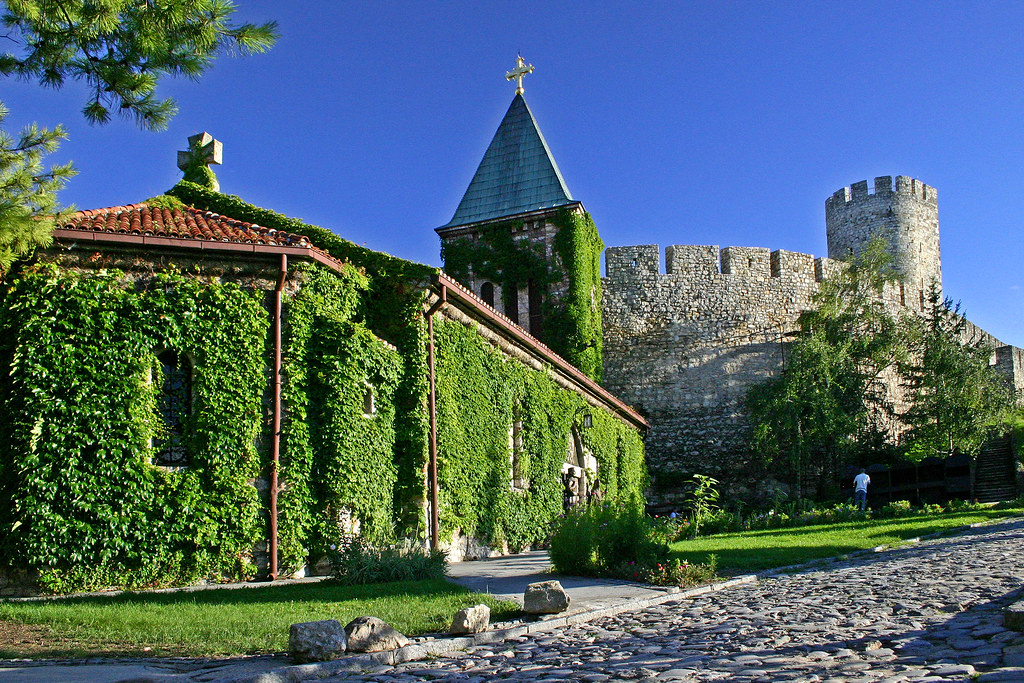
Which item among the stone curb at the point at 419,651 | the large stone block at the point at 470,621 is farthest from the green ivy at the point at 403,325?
the large stone block at the point at 470,621

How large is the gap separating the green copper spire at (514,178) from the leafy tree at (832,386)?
9.94 m

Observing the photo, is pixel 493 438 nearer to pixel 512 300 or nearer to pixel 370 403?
pixel 370 403

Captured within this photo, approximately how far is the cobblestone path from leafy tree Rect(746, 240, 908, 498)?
1982cm

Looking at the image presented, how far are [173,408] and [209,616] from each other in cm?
478

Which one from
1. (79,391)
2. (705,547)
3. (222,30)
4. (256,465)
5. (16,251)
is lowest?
(705,547)

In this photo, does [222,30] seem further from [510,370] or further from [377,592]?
[510,370]

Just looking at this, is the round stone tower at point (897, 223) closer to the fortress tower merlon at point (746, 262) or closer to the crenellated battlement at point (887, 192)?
the crenellated battlement at point (887, 192)

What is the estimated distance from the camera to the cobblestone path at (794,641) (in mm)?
5391

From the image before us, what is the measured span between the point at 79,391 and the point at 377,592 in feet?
15.9

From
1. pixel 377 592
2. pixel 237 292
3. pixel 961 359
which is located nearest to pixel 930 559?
pixel 377 592

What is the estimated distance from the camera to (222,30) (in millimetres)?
8062

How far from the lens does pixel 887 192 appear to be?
1768 inches

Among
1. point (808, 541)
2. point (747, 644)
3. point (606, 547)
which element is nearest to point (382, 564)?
point (606, 547)

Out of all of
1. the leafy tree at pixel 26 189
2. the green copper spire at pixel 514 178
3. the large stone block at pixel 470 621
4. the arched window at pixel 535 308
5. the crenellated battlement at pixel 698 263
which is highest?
the green copper spire at pixel 514 178
